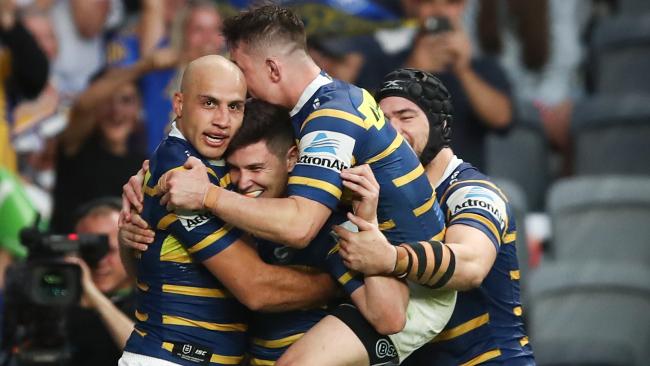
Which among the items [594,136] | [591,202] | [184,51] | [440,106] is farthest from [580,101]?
[440,106]

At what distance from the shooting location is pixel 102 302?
23.7ft

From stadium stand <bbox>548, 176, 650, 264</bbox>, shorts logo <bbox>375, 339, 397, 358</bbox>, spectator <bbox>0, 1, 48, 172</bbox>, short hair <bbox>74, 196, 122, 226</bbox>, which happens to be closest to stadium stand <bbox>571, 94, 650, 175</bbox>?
stadium stand <bbox>548, 176, 650, 264</bbox>

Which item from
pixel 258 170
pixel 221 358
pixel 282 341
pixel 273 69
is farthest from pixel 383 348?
pixel 273 69

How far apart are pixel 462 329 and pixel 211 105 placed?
137 cm

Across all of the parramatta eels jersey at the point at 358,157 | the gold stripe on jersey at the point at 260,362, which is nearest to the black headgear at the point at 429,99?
the parramatta eels jersey at the point at 358,157

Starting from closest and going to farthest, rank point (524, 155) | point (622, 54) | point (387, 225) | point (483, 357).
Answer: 1. point (387, 225)
2. point (483, 357)
3. point (524, 155)
4. point (622, 54)

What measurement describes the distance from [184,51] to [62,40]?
1.78 meters

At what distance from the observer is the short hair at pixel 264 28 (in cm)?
625

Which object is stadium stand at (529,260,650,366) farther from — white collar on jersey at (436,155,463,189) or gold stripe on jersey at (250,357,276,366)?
gold stripe on jersey at (250,357,276,366)

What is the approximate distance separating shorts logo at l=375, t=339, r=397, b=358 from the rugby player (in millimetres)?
15

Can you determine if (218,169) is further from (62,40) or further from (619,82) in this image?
(619,82)

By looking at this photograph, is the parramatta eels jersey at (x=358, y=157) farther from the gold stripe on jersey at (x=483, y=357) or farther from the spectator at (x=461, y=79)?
the spectator at (x=461, y=79)

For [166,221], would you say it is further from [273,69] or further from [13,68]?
[13,68]

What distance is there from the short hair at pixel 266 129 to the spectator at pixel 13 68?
10.7 ft
